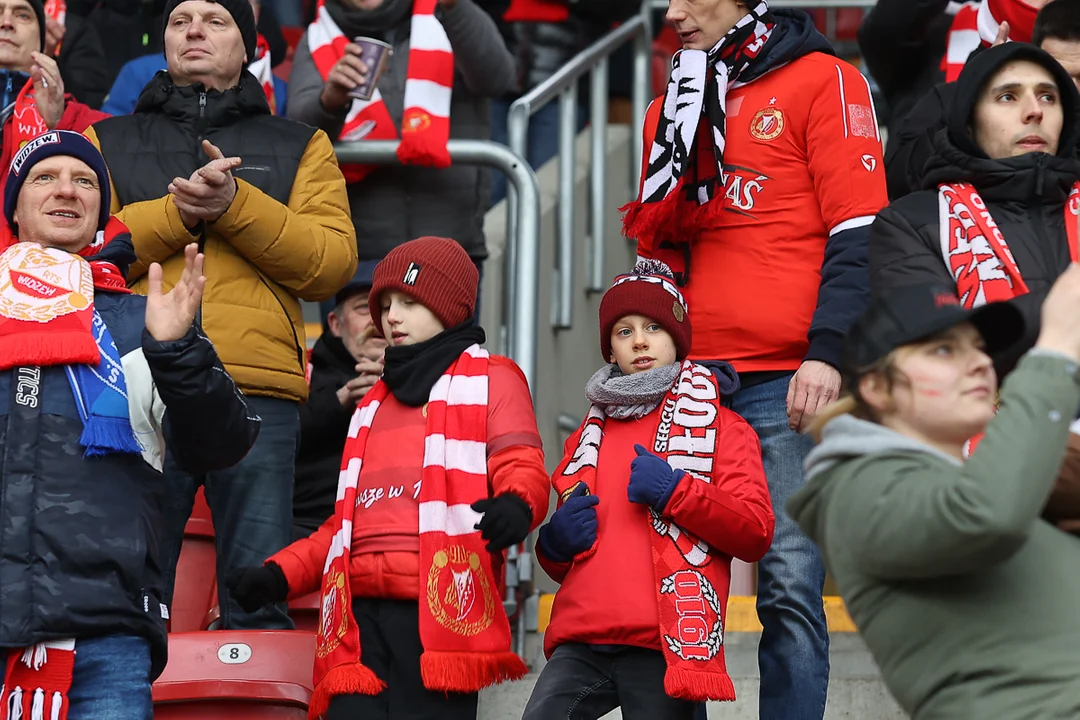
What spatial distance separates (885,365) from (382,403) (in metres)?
1.95

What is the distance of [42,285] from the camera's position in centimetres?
392

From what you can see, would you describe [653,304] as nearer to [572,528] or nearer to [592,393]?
[592,393]

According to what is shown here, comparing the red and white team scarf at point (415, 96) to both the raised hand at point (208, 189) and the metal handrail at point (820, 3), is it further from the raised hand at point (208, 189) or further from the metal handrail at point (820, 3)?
the metal handrail at point (820, 3)

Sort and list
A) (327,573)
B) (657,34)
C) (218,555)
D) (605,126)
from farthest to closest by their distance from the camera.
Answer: (657,34), (605,126), (218,555), (327,573)

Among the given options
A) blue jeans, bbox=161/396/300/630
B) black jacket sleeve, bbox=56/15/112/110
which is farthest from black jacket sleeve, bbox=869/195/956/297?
black jacket sleeve, bbox=56/15/112/110

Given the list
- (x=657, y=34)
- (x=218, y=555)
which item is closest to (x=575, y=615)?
(x=218, y=555)

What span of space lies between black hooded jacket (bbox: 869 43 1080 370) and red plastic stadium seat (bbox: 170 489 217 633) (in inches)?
90.5

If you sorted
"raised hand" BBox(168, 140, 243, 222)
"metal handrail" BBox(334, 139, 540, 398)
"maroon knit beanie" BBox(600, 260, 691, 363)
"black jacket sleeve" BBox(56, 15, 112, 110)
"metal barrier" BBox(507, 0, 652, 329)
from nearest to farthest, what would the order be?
"maroon knit beanie" BBox(600, 260, 691, 363)
"raised hand" BBox(168, 140, 243, 222)
"metal handrail" BBox(334, 139, 540, 398)
"metal barrier" BBox(507, 0, 652, 329)
"black jacket sleeve" BBox(56, 15, 112, 110)

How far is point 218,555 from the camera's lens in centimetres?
496

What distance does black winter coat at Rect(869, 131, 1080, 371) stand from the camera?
3902 mm

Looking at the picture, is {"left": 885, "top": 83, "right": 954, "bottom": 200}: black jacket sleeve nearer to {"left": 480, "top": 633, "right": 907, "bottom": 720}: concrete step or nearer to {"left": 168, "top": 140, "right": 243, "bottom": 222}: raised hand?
{"left": 480, "top": 633, "right": 907, "bottom": 720}: concrete step

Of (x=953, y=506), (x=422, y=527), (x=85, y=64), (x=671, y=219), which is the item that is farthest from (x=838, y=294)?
(x=85, y=64)

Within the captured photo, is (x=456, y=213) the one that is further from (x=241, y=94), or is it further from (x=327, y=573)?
(x=327, y=573)

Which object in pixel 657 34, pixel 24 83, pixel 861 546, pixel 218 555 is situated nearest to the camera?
pixel 861 546
